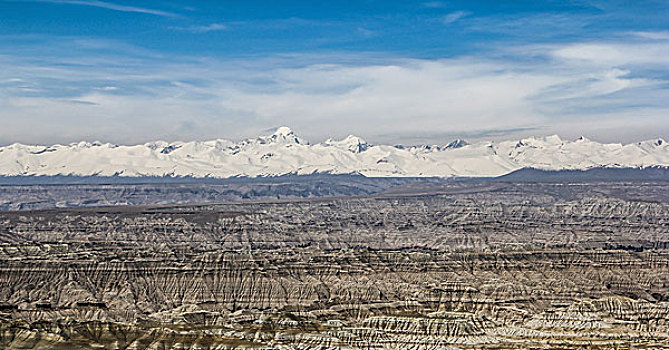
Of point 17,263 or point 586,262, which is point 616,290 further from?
point 17,263

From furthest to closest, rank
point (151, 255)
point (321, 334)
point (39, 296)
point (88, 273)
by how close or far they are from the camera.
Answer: point (151, 255)
point (88, 273)
point (39, 296)
point (321, 334)

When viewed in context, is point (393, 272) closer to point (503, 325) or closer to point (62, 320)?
point (503, 325)

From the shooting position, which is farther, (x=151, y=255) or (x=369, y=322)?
(x=151, y=255)

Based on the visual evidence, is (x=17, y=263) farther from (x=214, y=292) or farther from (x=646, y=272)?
(x=646, y=272)

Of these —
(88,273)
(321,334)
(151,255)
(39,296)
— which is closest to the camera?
(321,334)

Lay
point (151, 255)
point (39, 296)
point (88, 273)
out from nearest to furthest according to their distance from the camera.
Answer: point (39, 296)
point (88, 273)
point (151, 255)

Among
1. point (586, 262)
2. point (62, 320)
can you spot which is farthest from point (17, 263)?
point (586, 262)

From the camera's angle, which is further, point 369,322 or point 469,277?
point 469,277

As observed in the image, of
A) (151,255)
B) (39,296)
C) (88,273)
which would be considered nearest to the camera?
(39,296)

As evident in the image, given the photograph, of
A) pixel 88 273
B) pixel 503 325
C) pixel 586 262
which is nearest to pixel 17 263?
pixel 88 273
